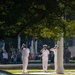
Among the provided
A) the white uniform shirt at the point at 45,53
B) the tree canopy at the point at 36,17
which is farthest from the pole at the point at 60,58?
the tree canopy at the point at 36,17

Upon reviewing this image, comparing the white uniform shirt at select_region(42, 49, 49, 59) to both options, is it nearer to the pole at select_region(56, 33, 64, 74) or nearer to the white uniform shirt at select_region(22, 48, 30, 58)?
the pole at select_region(56, 33, 64, 74)

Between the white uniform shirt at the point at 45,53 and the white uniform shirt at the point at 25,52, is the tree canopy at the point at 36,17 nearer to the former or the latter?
the white uniform shirt at the point at 25,52

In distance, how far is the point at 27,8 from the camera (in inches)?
513

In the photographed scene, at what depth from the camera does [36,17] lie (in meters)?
14.0

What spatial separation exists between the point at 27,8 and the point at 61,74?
38.1 feet

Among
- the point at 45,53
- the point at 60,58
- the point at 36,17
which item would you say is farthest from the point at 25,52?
the point at 36,17

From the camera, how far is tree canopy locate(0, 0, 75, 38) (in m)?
13.0

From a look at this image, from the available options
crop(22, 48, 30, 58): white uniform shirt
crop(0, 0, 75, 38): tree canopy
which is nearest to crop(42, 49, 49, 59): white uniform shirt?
crop(22, 48, 30, 58): white uniform shirt

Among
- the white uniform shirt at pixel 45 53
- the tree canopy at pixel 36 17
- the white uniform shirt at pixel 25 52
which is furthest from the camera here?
the white uniform shirt at pixel 45 53

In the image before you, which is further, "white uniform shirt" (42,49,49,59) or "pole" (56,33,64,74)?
"white uniform shirt" (42,49,49,59)

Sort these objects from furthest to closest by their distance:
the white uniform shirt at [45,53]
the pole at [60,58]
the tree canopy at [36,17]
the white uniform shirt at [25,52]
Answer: the white uniform shirt at [45,53] → the pole at [60,58] → the white uniform shirt at [25,52] → the tree canopy at [36,17]

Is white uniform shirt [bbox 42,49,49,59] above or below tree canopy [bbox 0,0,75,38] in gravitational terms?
below

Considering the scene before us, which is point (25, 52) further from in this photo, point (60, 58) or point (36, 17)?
point (36, 17)

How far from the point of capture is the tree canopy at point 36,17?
42.7 ft
